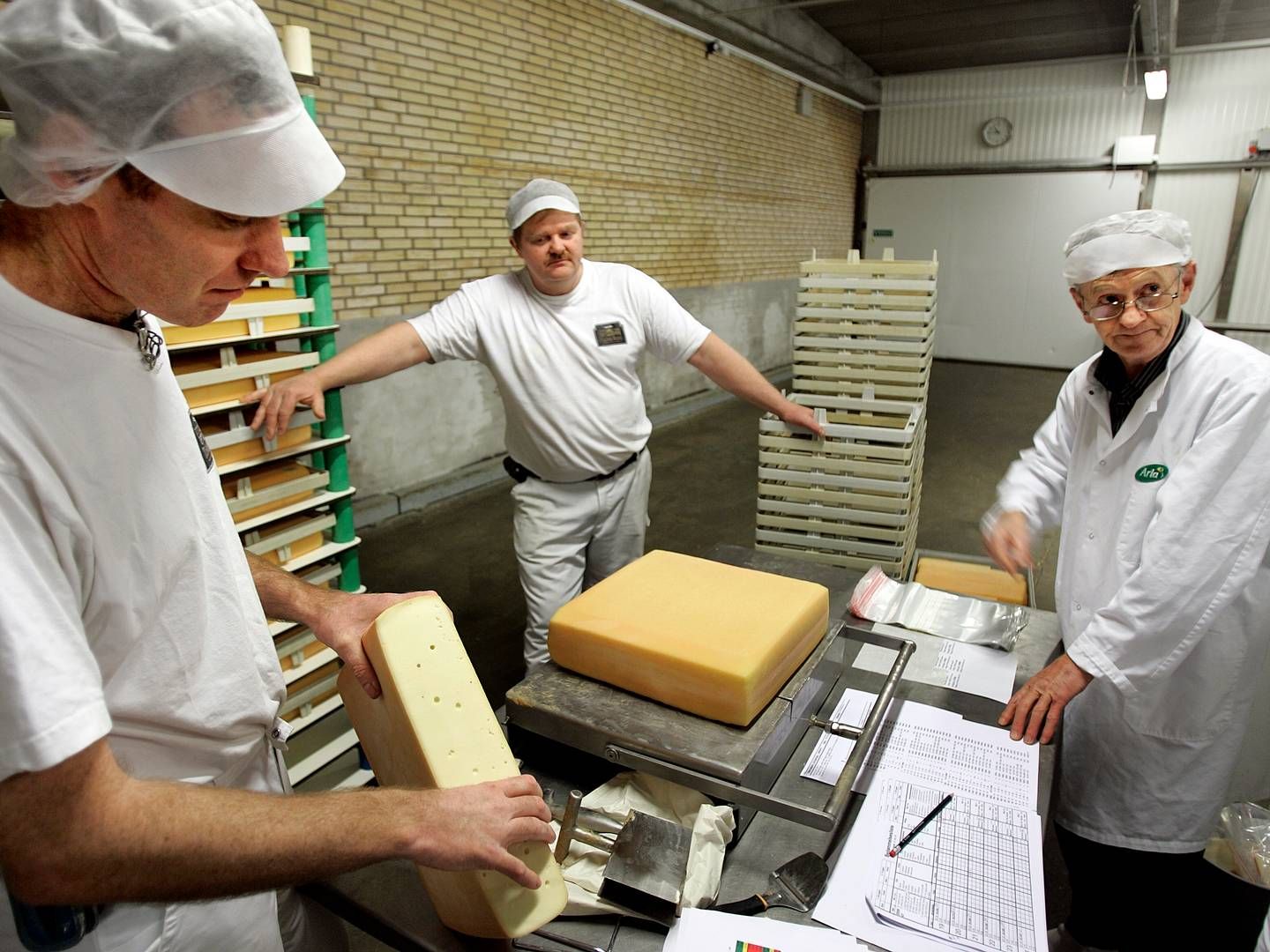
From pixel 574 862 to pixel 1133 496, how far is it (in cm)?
138

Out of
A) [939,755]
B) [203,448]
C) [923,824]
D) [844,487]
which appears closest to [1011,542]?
[939,755]

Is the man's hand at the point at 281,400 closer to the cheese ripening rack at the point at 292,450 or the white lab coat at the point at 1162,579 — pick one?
the cheese ripening rack at the point at 292,450

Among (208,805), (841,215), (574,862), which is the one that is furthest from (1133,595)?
(841,215)

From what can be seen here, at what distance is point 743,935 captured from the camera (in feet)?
3.63

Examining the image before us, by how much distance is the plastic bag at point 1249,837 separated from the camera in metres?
1.83

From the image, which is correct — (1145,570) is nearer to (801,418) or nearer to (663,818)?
(663,818)

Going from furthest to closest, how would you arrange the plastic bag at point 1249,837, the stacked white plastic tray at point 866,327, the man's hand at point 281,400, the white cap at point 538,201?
the stacked white plastic tray at point 866,327, the white cap at point 538,201, the man's hand at point 281,400, the plastic bag at point 1249,837

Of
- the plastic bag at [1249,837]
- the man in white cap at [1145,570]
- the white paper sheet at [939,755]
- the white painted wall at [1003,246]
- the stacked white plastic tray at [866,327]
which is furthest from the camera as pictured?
the white painted wall at [1003,246]

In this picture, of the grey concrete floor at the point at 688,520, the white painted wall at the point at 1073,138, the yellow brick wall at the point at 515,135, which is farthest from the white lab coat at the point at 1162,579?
the white painted wall at the point at 1073,138

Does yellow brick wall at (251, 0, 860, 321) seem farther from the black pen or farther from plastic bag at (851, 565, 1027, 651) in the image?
the black pen

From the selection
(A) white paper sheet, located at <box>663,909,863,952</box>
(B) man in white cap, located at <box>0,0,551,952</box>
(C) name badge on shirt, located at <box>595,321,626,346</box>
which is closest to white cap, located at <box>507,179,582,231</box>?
(C) name badge on shirt, located at <box>595,321,626,346</box>

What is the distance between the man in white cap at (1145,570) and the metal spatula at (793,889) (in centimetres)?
53

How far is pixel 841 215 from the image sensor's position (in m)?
12.7

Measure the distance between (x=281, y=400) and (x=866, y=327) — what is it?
85.8 inches
